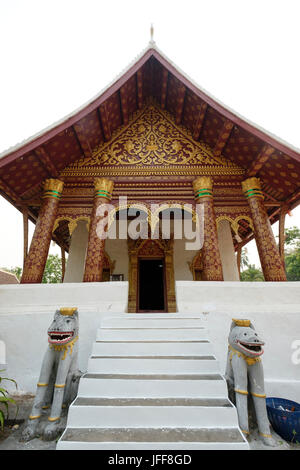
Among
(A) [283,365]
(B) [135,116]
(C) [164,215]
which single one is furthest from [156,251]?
(A) [283,365]

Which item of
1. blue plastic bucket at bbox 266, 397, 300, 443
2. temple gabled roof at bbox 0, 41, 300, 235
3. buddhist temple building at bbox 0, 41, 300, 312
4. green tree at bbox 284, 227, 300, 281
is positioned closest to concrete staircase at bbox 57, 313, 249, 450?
blue plastic bucket at bbox 266, 397, 300, 443

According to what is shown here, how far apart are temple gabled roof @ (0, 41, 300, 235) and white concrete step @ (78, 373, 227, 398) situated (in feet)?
12.7

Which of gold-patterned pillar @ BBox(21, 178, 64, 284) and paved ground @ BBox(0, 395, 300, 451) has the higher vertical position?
gold-patterned pillar @ BBox(21, 178, 64, 284)

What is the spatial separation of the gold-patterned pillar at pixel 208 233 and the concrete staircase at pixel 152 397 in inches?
68.2

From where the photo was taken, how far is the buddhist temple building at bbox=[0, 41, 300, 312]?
4.29 meters

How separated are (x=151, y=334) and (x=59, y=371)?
43.6 inches

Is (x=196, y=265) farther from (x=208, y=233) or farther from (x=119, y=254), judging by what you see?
(x=119, y=254)

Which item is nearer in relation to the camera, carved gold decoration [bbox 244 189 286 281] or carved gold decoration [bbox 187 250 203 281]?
carved gold decoration [bbox 244 189 286 281]

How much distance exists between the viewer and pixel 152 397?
1876 mm

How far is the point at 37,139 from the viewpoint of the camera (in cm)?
405

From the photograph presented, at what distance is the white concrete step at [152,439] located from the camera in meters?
1.44

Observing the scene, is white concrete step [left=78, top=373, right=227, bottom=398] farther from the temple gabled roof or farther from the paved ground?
the temple gabled roof

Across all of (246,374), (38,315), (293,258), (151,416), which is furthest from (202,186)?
(293,258)

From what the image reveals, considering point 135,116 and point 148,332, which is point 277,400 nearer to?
point 148,332
